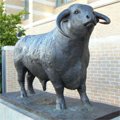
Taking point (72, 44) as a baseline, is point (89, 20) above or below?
above

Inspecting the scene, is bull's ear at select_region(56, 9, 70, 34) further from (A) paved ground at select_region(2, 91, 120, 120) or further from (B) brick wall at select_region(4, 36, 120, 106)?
(B) brick wall at select_region(4, 36, 120, 106)

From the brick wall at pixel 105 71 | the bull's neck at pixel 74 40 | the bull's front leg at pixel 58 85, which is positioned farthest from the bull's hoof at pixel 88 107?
the brick wall at pixel 105 71

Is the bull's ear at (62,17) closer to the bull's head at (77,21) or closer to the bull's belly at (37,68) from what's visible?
the bull's head at (77,21)

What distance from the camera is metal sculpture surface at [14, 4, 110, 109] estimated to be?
2.93 metres

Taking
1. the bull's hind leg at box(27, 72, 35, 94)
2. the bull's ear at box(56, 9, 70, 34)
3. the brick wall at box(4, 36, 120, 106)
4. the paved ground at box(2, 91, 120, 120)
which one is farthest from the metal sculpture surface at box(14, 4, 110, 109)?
the brick wall at box(4, 36, 120, 106)

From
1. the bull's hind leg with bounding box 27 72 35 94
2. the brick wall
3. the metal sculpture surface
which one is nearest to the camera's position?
the metal sculpture surface

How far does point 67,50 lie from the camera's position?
3.14m

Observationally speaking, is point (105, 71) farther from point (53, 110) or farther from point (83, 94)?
point (53, 110)

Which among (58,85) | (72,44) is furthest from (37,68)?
(72,44)

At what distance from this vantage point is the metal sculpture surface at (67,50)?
293cm

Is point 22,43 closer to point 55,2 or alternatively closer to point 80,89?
point 80,89

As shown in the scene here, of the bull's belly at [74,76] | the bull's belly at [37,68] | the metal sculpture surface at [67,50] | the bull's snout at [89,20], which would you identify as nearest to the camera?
the bull's snout at [89,20]

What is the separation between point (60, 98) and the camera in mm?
3410

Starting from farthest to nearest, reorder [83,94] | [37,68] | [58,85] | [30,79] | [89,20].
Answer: [30,79]
[37,68]
[83,94]
[58,85]
[89,20]
